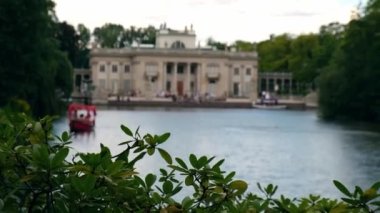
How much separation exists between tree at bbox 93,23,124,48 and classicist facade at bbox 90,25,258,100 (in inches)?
978

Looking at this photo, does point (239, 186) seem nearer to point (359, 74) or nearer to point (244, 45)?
point (359, 74)

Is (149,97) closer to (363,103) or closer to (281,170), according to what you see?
(363,103)

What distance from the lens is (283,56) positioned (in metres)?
143

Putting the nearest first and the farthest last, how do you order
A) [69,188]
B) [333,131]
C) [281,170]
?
[69,188] → [281,170] → [333,131]

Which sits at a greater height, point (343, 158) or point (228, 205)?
point (228, 205)

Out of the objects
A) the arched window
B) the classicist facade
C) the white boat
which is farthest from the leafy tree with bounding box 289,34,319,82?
the arched window

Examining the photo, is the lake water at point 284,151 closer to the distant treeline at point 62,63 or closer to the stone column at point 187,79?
the distant treeline at point 62,63

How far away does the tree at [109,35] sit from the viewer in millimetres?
154875

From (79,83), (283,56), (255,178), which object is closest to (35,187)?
(255,178)

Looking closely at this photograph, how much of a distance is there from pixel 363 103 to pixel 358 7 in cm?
716

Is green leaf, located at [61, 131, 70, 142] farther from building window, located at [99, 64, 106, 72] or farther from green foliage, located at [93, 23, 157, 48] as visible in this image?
green foliage, located at [93, 23, 157, 48]

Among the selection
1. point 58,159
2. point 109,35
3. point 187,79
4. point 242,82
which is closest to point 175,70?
point 187,79

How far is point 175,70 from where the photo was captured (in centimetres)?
12762

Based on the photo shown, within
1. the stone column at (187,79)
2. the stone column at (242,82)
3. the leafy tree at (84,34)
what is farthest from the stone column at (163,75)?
the leafy tree at (84,34)
